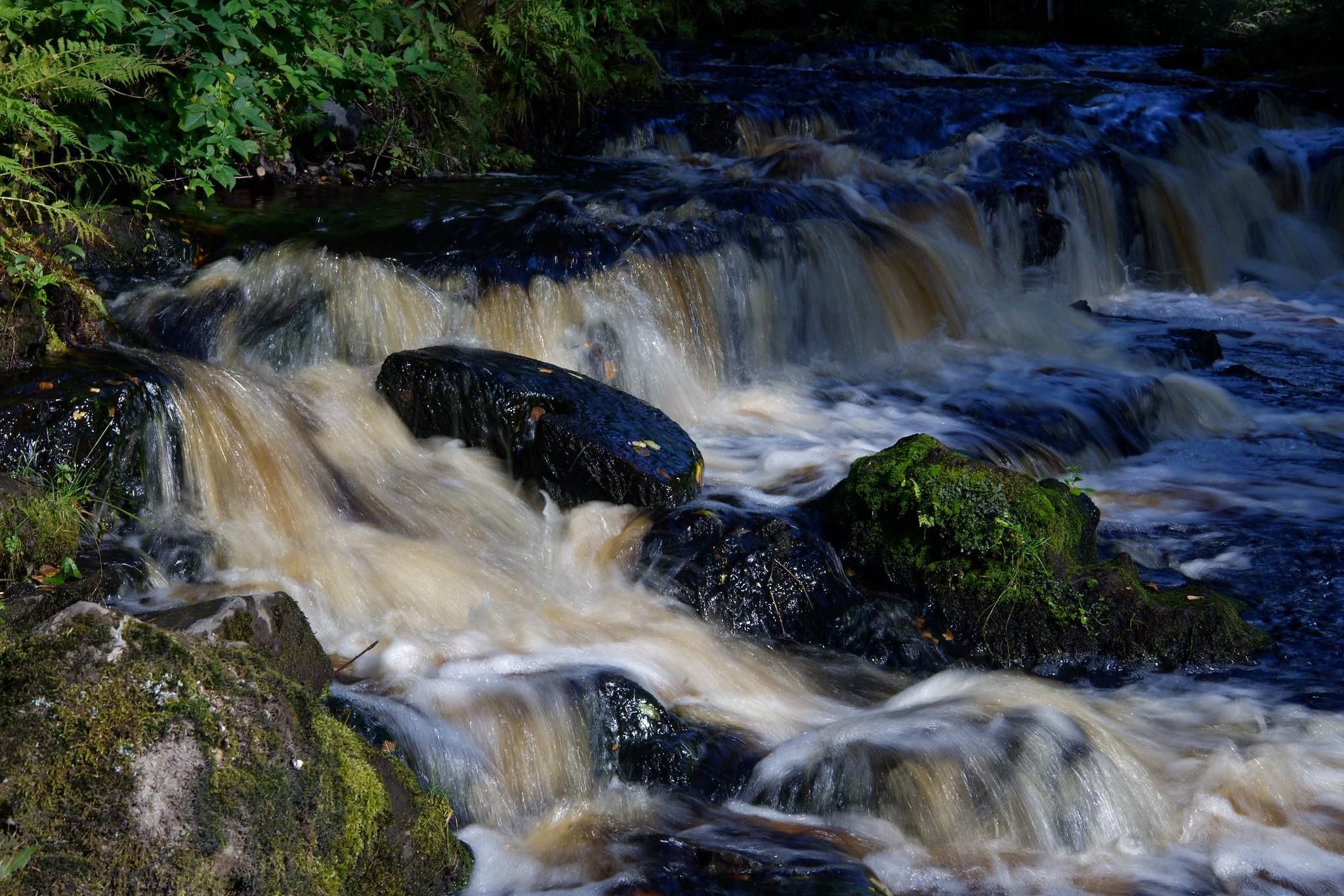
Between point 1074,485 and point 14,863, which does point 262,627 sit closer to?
point 14,863

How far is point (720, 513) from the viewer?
17.6ft

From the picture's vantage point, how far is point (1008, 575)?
4.98m

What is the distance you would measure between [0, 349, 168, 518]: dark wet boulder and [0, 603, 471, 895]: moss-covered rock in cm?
270

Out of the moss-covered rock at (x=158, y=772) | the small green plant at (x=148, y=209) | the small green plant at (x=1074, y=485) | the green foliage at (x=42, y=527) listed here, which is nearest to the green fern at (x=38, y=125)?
the small green plant at (x=148, y=209)

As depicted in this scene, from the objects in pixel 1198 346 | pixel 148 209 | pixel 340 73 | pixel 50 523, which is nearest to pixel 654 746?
pixel 50 523

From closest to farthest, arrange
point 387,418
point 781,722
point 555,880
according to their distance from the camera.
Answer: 1. point 555,880
2. point 781,722
3. point 387,418

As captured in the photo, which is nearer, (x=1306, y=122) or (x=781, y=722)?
(x=781, y=722)

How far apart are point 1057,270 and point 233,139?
25.8 ft

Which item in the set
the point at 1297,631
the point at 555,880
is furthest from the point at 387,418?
the point at 1297,631

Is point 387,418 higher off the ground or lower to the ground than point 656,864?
higher

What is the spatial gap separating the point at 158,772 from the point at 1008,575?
3.77 m

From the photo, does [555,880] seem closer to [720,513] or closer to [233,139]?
[720,513]

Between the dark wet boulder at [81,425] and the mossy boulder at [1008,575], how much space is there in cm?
340

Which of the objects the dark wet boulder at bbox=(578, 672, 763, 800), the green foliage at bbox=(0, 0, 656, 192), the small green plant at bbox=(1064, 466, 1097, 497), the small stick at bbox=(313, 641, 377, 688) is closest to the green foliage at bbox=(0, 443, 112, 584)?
the small stick at bbox=(313, 641, 377, 688)
